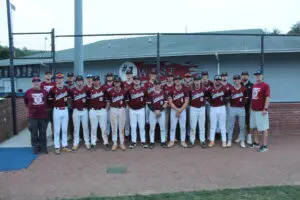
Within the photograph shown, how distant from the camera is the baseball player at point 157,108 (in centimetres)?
796

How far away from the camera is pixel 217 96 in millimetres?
7961

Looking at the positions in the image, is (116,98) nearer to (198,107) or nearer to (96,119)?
(96,119)

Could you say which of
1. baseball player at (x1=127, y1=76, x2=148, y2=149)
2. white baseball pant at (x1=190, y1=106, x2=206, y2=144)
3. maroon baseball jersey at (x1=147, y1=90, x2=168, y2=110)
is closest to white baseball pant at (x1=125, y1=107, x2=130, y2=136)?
baseball player at (x1=127, y1=76, x2=148, y2=149)

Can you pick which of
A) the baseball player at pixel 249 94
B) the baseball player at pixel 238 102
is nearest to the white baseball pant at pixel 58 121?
the baseball player at pixel 238 102

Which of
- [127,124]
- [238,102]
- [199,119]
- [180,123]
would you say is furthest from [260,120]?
[127,124]

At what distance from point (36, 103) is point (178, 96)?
128 inches

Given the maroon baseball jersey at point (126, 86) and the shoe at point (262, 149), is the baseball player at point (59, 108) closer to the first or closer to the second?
the maroon baseball jersey at point (126, 86)

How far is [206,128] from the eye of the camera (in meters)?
8.75

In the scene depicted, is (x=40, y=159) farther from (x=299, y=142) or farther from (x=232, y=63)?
(x=232, y=63)

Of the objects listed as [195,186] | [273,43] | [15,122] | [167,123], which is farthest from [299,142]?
[273,43]

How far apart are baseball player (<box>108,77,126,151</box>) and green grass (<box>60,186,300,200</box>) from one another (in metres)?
3.08

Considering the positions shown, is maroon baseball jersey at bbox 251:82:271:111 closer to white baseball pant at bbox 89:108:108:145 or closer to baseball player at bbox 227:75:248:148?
baseball player at bbox 227:75:248:148

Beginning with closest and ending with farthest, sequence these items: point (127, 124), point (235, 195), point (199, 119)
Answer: point (235, 195) → point (199, 119) → point (127, 124)

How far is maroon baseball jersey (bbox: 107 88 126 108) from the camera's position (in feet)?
25.6
